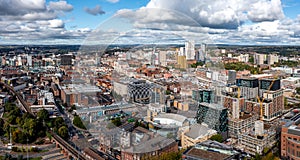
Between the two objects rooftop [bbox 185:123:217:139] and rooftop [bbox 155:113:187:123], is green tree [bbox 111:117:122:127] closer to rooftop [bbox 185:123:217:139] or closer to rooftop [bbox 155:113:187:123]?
rooftop [bbox 155:113:187:123]

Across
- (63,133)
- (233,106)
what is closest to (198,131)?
(233,106)

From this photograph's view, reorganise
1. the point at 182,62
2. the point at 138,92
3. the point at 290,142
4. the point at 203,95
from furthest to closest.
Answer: the point at 290,142, the point at 203,95, the point at 138,92, the point at 182,62

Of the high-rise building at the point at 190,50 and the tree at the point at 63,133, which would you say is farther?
the tree at the point at 63,133

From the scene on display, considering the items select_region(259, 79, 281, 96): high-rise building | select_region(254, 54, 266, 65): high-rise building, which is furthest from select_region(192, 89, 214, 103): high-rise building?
select_region(254, 54, 266, 65): high-rise building

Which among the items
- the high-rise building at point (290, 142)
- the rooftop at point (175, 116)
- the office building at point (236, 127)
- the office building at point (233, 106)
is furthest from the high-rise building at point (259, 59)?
the rooftop at point (175, 116)

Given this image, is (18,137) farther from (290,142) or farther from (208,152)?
(290,142)

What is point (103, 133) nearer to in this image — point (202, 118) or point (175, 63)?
point (175, 63)

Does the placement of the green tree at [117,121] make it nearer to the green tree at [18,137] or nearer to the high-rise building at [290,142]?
the high-rise building at [290,142]

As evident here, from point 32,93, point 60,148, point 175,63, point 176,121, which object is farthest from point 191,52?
point 32,93
